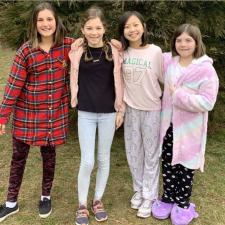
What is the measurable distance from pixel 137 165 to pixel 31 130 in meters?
0.95

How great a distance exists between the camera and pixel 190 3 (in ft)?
14.3

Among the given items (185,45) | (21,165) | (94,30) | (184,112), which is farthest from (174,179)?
(94,30)

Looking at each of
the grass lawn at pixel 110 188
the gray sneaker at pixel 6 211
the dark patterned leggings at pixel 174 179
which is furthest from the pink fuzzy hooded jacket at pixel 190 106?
the gray sneaker at pixel 6 211

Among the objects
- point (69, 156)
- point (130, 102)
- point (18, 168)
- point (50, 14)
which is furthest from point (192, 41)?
point (69, 156)

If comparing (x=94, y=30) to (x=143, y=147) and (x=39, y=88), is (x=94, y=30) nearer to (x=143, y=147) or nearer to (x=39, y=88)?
(x=39, y=88)

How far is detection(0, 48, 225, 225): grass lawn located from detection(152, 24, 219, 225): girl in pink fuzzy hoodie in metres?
0.28

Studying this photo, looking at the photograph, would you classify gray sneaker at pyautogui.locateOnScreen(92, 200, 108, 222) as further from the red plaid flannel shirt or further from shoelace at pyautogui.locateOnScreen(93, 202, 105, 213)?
the red plaid flannel shirt

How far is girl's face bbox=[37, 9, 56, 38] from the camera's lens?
3258 mm

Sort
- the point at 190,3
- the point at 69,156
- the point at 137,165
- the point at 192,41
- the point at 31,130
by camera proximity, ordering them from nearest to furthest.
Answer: the point at 192,41
the point at 31,130
the point at 137,165
the point at 190,3
the point at 69,156

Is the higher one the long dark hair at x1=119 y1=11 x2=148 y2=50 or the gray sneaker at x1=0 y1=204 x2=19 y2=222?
the long dark hair at x1=119 y1=11 x2=148 y2=50

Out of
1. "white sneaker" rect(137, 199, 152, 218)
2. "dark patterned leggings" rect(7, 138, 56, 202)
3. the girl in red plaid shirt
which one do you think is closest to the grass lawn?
"white sneaker" rect(137, 199, 152, 218)

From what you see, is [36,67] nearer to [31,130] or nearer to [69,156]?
[31,130]

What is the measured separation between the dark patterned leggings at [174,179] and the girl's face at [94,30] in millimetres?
912

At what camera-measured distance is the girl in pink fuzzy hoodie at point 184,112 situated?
3.21 metres
